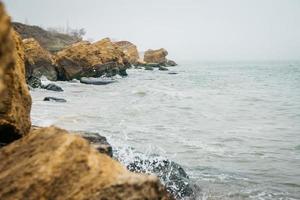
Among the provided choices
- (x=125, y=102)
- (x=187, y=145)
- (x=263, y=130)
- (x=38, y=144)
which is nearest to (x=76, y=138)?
(x=38, y=144)

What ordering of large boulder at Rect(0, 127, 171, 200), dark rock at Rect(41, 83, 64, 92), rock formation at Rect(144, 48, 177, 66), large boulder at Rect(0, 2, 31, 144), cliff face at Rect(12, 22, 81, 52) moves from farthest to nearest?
rock formation at Rect(144, 48, 177, 66) → cliff face at Rect(12, 22, 81, 52) → dark rock at Rect(41, 83, 64, 92) → large boulder at Rect(0, 2, 31, 144) → large boulder at Rect(0, 127, 171, 200)

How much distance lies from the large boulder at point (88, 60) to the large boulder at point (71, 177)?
31863 millimetres

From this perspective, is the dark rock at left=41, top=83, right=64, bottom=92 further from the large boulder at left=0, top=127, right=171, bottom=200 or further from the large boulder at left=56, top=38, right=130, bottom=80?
the large boulder at left=0, top=127, right=171, bottom=200

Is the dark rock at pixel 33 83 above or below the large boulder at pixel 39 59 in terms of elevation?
below

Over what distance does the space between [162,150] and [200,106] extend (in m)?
11.3

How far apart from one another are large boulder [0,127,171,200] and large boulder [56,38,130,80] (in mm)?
31863

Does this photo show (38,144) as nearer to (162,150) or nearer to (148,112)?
(162,150)

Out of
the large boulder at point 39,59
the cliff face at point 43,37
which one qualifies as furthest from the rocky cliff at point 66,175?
the cliff face at point 43,37

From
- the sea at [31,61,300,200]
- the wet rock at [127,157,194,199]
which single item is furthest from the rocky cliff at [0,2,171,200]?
the sea at [31,61,300,200]

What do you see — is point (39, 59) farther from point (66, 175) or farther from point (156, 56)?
point (156, 56)

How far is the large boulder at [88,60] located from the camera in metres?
35.5

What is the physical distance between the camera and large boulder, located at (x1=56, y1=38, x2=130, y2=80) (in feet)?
116

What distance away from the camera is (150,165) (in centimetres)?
817

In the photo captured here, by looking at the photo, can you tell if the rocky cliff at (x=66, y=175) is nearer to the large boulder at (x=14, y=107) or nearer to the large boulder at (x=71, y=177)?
the large boulder at (x=71, y=177)
